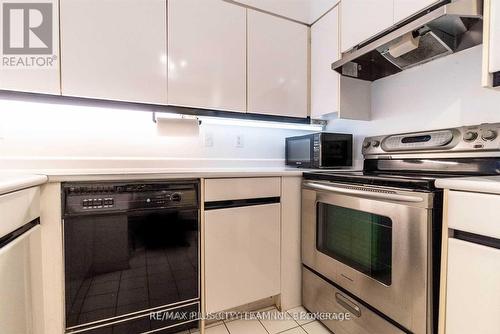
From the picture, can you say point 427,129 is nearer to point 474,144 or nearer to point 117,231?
point 474,144

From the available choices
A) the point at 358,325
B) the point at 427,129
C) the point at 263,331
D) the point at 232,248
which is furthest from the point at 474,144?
the point at 263,331

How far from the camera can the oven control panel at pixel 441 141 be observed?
113cm

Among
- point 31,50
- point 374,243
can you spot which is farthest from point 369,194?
point 31,50

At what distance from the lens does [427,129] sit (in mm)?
1446

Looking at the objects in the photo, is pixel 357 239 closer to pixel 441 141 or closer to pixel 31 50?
pixel 441 141

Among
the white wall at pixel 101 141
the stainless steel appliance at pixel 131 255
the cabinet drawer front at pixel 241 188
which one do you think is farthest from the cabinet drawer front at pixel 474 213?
the white wall at pixel 101 141

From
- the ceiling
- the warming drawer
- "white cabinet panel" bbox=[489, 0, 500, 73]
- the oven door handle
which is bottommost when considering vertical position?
the warming drawer

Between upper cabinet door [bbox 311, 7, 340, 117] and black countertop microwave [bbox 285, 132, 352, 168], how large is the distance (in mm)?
214

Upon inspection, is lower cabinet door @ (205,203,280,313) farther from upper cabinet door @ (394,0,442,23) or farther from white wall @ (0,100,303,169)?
upper cabinet door @ (394,0,442,23)

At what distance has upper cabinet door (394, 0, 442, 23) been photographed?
115cm

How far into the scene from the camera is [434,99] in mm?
1425

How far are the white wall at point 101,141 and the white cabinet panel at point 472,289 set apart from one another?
1.43 meters

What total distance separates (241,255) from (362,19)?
160 cm

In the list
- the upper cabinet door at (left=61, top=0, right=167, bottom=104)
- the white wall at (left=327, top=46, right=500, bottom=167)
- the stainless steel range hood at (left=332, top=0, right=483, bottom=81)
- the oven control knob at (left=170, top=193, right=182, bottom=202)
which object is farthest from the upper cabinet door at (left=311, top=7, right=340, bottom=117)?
the oven control knob at (left=170, top=193, right=182, bottom=202)
